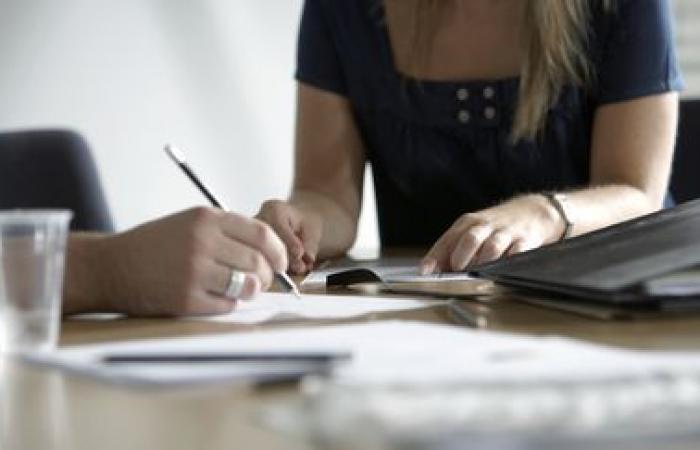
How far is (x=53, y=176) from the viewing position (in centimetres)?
186

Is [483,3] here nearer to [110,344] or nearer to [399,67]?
[399,67]

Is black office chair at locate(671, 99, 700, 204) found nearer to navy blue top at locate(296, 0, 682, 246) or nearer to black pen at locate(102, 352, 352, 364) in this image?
navy blue top at locate(296, 0, 682, 246)

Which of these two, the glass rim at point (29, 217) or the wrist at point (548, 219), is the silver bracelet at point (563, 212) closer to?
the wrist at point (548, 219)

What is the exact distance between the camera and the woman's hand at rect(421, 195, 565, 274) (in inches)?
48.9

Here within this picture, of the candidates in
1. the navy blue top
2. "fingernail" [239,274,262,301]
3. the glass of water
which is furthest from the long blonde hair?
the glass of water

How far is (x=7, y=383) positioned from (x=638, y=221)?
0.62m

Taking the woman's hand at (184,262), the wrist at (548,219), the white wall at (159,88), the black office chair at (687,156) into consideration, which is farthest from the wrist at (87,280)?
the white wall at (159,88)

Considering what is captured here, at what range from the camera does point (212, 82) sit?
8.62 feet

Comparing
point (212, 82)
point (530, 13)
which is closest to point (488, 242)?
point (530, 13)

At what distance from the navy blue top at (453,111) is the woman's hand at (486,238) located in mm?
385

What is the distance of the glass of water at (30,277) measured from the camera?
83cm

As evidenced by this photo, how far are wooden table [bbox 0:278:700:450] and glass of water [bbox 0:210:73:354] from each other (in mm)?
42

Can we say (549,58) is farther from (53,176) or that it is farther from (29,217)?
(29,217)

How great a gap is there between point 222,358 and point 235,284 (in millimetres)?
281
